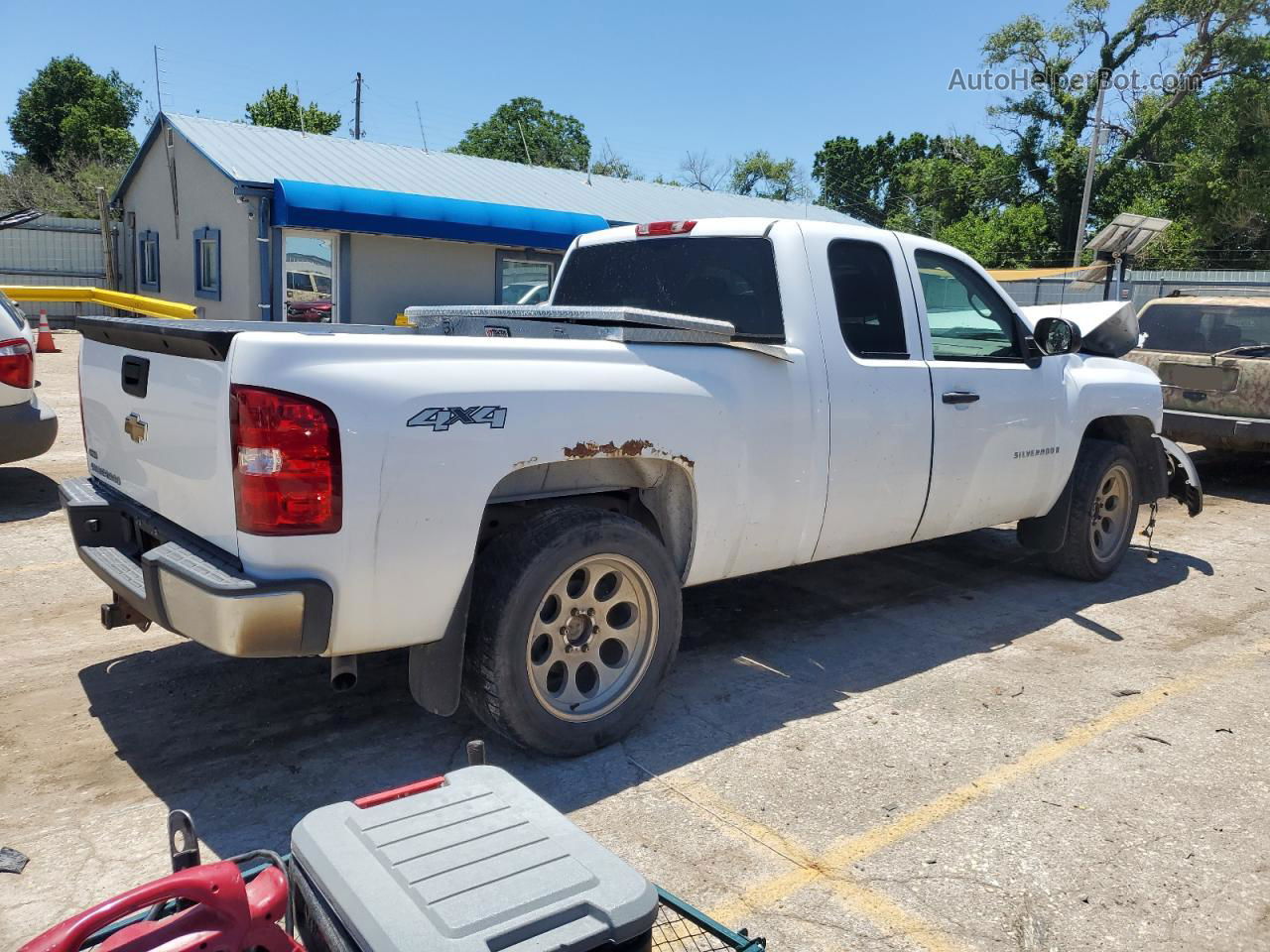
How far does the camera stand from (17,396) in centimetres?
706

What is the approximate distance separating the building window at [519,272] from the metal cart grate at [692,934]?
1927cm

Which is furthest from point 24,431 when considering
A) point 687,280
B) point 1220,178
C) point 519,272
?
point 1220,178

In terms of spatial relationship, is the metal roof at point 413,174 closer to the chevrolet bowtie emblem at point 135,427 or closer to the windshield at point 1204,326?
the windshield at point 1204,326

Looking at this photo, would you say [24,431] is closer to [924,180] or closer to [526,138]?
[924,180]

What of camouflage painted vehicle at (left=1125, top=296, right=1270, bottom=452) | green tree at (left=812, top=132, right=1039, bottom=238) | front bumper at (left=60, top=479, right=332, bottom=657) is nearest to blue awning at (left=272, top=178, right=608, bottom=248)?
camouflage painted vehicle at (left=1125, top=296, right=1270, bottom=452)

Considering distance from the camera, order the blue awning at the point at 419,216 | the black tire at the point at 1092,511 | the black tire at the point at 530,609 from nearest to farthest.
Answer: the black tire at the point at 530,609
the black tire at the point at 1092,511
the blue awning at the point at 419,216

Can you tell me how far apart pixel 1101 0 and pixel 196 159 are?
3721cm

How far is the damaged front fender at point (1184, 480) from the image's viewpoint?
22.8 ft

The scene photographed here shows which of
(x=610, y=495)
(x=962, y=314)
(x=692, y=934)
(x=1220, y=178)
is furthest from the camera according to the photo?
(x=1220, y=178)

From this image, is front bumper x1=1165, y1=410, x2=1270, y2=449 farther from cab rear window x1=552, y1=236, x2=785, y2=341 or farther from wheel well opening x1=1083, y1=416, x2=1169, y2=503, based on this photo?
cab rear window x1=552, y1=236, x2=785, y2=341

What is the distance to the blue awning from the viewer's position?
17219mm

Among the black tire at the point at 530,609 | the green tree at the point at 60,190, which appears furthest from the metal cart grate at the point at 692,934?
the green tree at the point at 60,190

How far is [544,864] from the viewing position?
2012mm

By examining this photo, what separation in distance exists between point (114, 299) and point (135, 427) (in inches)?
614
